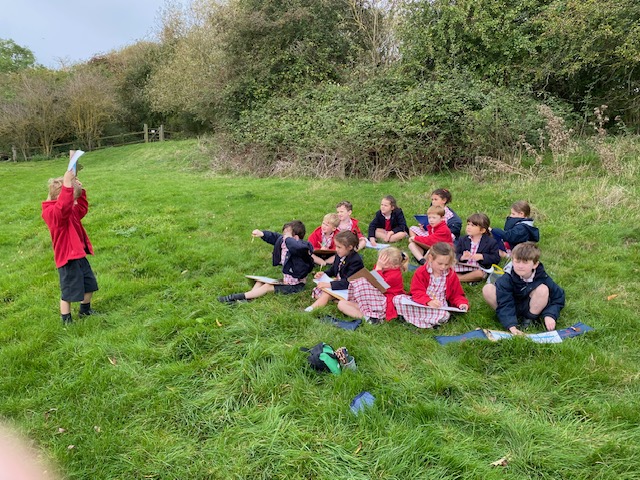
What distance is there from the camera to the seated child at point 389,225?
22.6 feet

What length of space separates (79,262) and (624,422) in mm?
4978

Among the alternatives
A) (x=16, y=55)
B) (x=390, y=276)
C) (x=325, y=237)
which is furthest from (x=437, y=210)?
(x=16, y=55)

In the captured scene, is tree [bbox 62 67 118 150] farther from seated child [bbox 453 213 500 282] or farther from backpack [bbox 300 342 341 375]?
backpack [bbox 300 342 341 375]

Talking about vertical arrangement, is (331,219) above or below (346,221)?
above

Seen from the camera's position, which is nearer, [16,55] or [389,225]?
[389,225]

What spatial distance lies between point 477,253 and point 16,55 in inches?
1953

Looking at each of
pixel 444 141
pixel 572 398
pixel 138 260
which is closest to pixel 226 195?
→ pixel 138 260

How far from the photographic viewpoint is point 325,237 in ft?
20.7

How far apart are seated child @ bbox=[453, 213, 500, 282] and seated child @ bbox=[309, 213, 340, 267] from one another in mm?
1781

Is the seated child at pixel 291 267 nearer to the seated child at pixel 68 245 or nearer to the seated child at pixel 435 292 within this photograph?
the seated child at pixel 435 292

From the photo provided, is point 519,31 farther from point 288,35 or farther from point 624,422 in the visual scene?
point 624,422

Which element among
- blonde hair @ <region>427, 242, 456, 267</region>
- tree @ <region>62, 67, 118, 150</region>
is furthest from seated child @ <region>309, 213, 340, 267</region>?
tree @ <region>62, 67, 118, 150</region>

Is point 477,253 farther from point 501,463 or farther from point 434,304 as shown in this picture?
point 501,463

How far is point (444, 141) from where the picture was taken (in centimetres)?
1077
